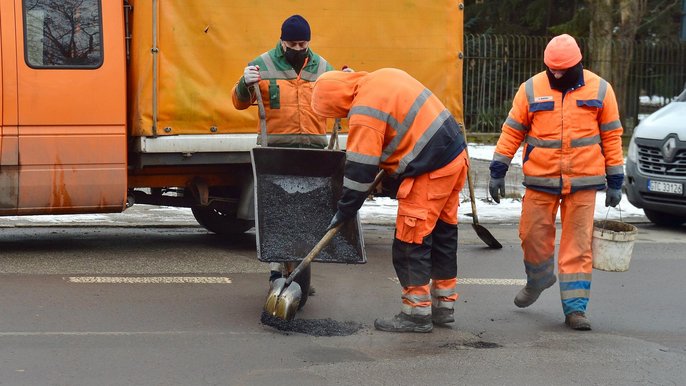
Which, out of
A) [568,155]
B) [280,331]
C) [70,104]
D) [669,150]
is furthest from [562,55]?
[669,150]

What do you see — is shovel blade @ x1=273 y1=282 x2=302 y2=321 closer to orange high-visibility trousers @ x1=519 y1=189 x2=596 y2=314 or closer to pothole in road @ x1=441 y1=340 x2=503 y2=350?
pothole in road @ x1=441 y1=340 x2=503 y2=350

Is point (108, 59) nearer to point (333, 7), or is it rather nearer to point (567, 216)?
point (333, 7)

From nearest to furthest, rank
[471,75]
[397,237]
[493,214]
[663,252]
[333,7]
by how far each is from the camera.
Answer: [397,237], [333,7], [663,252], [493,214], [471,75]

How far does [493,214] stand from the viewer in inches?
491

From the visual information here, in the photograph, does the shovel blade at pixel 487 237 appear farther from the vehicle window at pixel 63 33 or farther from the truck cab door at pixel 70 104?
the vehicle window at pixel 63 33

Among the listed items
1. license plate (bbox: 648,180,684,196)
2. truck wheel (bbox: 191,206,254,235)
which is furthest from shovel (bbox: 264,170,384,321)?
license plate (bbox: 648,180,684,196)

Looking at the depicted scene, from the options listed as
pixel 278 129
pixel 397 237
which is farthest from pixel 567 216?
pixel 278 129

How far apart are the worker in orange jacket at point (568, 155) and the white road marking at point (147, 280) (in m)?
2.20

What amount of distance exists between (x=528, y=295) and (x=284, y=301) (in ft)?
5.64

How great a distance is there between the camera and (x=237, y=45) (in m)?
8.92

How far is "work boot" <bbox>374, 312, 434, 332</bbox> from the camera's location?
21.2 feet

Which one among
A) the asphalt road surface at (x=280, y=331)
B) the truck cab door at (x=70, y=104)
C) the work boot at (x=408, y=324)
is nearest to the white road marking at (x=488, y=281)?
the asphalt road surface at (x=280, y=331)

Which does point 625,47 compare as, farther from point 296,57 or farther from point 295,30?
point 295,30

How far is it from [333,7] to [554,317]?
135 inches
